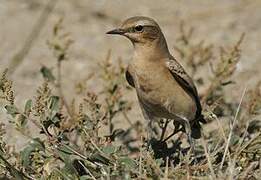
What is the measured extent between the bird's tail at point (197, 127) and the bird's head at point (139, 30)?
2.20ft

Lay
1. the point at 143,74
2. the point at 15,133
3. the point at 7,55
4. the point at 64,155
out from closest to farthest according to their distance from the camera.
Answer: the point at 64,155 → the point at 143,74 → the point at 15,133 → the point at 7,55

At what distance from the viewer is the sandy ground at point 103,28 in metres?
7.96

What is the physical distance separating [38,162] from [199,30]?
4.16 m

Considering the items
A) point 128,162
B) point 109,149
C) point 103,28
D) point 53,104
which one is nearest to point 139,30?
point 53,104

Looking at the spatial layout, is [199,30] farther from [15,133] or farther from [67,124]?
[67,124]

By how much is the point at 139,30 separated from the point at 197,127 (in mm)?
830

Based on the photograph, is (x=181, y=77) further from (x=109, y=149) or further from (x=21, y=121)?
(x=21, y=121)

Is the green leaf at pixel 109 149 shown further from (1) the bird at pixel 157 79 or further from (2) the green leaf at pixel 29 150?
(1) the bird at pixel 157 79

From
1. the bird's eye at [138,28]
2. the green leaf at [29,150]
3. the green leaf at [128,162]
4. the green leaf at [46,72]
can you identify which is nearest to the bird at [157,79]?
the bird's eye at [138,28]

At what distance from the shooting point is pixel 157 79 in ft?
17.4

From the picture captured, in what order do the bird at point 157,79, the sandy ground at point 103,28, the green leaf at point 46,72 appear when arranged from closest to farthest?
1. the bird at point 157,79
2. the green leaf at point 46,72
3. the sandy ground at point 103,28

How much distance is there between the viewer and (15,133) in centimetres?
642

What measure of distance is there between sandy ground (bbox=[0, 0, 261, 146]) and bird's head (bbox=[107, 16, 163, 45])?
6.78 ft

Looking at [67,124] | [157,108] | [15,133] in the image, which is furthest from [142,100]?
[15,133]
